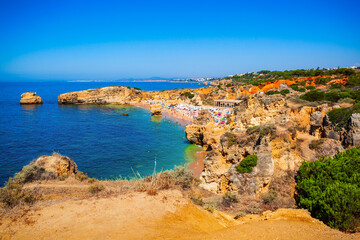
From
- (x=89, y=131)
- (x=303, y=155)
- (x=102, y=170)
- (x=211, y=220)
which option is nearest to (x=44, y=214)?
(x=211, y=220)

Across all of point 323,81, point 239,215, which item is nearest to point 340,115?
point 239,215

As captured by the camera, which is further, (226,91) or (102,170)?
(226,91)

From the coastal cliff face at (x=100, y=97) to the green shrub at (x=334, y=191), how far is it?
74.6m

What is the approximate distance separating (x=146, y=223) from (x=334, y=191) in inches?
237

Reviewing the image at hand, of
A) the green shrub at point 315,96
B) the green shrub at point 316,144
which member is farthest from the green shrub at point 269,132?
the green shrub at point 315,96

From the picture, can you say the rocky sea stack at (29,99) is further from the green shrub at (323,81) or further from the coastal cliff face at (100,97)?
the green shrub at (323,81)

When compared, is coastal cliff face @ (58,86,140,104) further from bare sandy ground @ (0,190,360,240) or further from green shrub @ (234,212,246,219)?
green shrub @ (234,212,246,219)

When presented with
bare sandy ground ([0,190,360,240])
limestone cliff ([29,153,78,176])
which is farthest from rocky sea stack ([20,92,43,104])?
bare sandy ground ([0,190,360,240])

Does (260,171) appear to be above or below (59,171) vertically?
above

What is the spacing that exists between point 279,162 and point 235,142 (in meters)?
3.64

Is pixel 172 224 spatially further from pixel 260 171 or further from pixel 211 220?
pixel 260 171

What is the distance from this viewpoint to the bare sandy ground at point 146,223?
559 centimetres

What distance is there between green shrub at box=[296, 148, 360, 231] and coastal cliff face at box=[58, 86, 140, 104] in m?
74.6

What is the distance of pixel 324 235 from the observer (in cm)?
576
